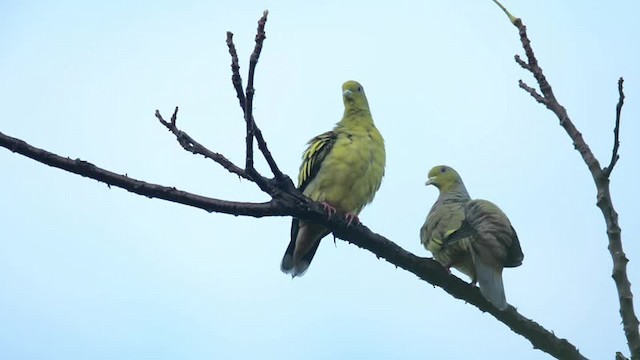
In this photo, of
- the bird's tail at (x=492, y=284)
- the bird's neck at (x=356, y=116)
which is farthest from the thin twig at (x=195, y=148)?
the bird's neck at (x=356, y=116)

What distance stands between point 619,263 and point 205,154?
2498 mm

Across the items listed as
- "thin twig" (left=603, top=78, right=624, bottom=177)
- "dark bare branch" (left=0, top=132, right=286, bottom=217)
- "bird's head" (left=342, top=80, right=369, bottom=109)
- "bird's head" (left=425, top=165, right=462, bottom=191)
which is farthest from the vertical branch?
"bird's head" (left=425, top=165, right=462, bottom=191)

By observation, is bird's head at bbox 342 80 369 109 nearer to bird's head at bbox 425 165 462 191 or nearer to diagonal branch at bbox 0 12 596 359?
bird's head at bbox 425 165 462 191

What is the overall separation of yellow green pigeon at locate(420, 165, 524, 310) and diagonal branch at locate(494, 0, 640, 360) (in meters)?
1.98

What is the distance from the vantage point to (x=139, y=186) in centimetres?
380

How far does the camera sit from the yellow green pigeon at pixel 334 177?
6535mm

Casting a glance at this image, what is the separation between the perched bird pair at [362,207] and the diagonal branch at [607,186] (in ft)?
9.07

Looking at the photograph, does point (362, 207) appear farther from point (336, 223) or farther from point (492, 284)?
point (336, 223)

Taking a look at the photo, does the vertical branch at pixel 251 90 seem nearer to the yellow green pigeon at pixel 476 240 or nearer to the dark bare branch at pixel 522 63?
the dark bare branch at pixel 522 63

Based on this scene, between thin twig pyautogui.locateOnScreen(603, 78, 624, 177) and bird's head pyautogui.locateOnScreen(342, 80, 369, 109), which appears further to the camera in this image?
bird's head pyautogui.locateOnScreen(342, 80, 369, 109)

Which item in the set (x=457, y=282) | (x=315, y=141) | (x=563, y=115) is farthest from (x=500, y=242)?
(x=563, y=115)

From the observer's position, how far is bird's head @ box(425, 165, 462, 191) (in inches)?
328

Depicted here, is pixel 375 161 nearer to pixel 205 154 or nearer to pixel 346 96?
pixel 346 96

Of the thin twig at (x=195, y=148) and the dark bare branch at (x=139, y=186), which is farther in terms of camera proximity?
the thin twig at (x=195, y=148)
